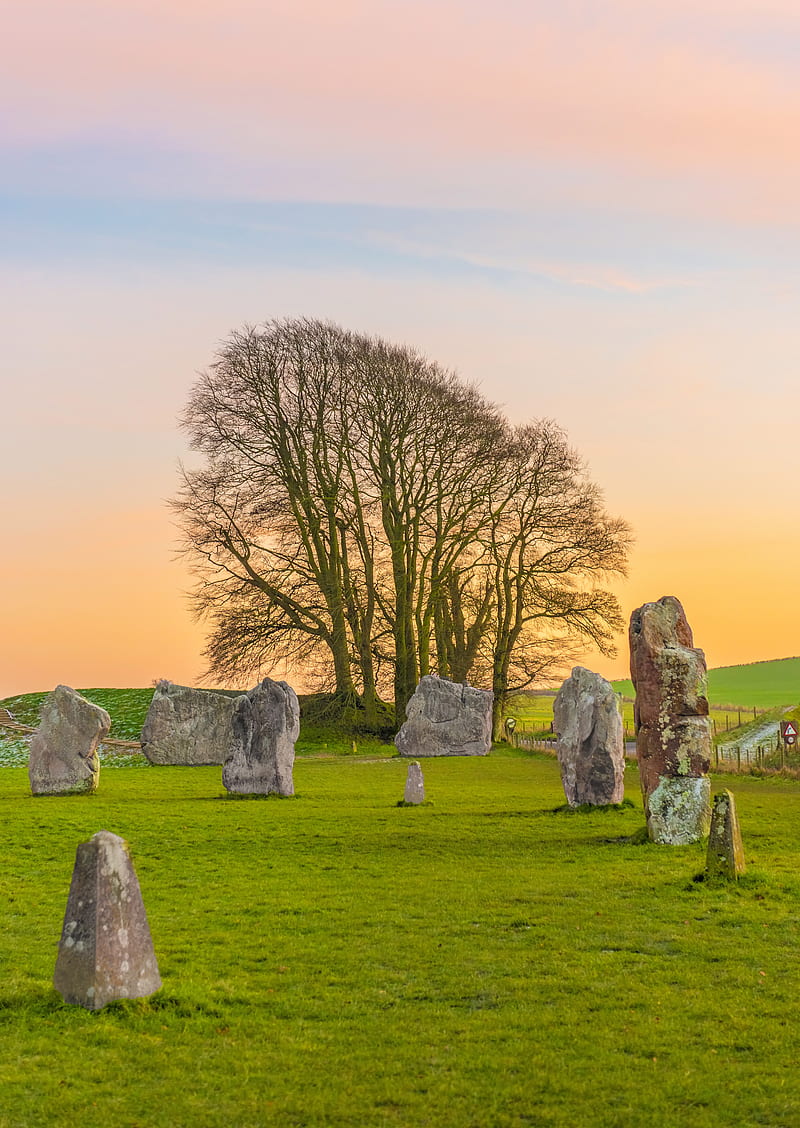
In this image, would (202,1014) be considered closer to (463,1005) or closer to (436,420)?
(463,1005)

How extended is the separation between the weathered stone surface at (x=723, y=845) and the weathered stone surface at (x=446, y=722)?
24.8m

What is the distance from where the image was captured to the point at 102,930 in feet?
27.9

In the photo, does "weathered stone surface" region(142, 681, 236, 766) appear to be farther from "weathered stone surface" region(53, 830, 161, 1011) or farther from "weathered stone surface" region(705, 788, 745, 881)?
"weathered stone surface" region(53, 830, 161, 1011)

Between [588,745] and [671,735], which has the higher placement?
[671,735]

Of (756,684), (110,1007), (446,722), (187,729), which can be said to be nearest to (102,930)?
(110,1007)

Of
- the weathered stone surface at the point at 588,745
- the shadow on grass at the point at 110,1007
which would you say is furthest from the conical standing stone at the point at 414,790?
the shadow on grass at the point at 110,1007

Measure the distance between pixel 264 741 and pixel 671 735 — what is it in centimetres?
1123

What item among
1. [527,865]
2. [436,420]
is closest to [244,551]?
[436,420]

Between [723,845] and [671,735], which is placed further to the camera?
[671,735]

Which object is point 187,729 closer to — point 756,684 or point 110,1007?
point 110,1007

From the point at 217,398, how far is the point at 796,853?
106 feet

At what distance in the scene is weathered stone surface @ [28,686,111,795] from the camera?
25641mm

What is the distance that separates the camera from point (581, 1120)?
22.8 ft

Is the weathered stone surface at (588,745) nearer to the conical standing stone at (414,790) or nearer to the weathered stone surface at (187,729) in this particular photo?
the conical standing stone at (414,790)
